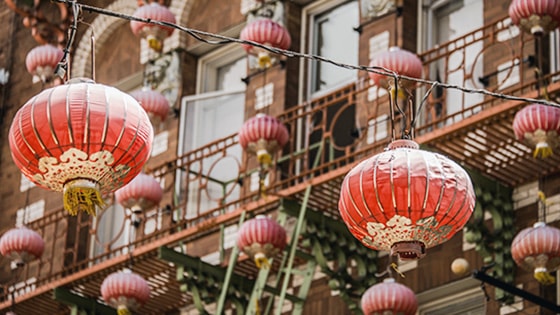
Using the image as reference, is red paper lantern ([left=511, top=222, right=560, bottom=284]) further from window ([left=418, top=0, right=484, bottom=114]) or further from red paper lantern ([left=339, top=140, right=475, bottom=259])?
red paper lantern ([left=339, top=140, right=475, bottom=259])

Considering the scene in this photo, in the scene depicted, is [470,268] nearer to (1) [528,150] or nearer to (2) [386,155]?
(1) [528,150]

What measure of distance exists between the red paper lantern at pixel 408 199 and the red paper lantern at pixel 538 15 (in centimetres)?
461

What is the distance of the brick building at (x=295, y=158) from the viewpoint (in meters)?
16.8

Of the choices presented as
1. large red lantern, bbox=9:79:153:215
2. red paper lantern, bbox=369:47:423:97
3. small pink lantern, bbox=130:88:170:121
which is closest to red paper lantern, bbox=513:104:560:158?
red paper lantern, bbox=369:47:423:97

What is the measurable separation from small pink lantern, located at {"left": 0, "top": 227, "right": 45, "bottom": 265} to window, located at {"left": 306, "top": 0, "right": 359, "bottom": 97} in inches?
156

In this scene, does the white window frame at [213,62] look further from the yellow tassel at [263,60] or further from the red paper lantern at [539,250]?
the red paper lantern at [539,250]

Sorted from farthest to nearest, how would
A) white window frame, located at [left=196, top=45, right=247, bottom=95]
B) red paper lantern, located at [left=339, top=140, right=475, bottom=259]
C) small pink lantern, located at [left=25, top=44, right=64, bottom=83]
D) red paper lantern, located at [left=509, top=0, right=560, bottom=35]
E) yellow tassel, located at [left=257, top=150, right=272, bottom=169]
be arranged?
white window frame, located at [left=196, top=45, right=247, bottom=95], small pink lantern, located at [left=25, top=44, right=64, bottom=83], yellow tassel, located at [left=257, top=150, right=272, bottom=169], red paper lantern, located at [left=509, top=0, right=560, bottom=35], red paper lantern, located at [left=339, top=140, right=475, bottom=259]

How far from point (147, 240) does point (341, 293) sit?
163 inches

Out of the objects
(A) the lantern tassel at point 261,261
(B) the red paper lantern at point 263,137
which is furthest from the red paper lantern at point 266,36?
(A) the lantern tassel at point 261,261

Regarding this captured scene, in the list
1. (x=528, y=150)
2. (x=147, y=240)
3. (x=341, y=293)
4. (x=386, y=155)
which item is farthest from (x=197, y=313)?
(x=386, y=155)

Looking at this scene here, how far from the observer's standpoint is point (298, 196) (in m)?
17.6

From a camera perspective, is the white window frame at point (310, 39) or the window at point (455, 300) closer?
the window at point (455, 300)

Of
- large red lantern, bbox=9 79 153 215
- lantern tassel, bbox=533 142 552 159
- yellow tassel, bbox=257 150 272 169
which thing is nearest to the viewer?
large red lantern, bbox=9 79 153 215

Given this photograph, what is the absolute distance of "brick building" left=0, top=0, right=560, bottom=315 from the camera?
16766 mm
